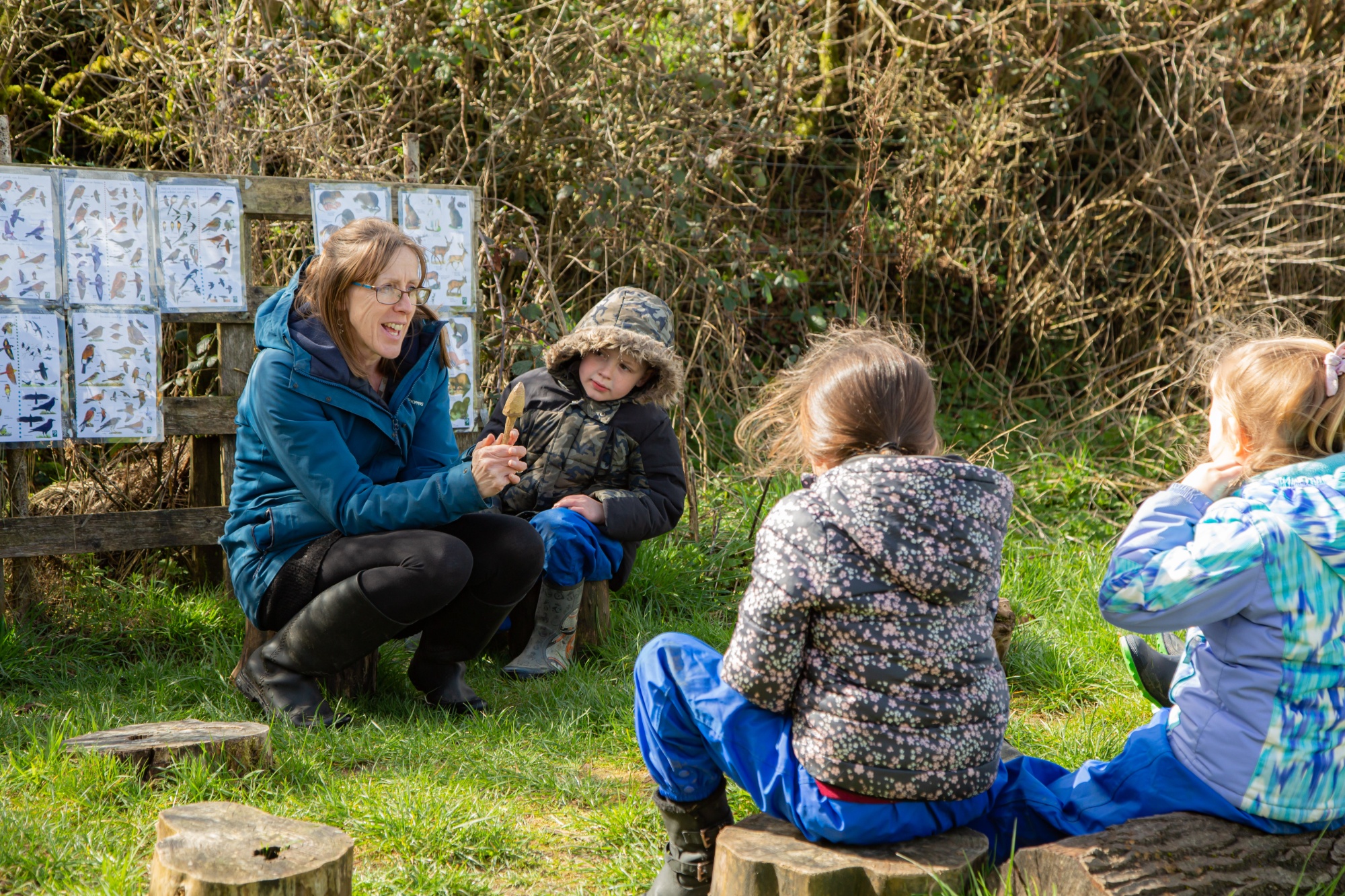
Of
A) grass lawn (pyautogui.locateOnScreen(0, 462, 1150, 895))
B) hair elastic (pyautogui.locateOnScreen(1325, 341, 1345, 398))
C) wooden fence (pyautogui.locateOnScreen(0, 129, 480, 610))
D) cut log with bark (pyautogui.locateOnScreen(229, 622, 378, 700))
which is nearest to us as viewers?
hair elastic (pyautogui.locateOnScreen(1325, 341, 1345, 398))

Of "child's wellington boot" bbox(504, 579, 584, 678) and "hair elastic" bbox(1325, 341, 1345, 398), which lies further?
"child's wellington boot" bbox(504, 579, 584, 678)

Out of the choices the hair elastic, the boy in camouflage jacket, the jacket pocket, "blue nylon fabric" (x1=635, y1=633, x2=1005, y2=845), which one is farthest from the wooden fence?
the hair elastic

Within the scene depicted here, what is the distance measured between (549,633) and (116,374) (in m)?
1.70

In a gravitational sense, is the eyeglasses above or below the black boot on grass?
above

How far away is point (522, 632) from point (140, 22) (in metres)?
3.19

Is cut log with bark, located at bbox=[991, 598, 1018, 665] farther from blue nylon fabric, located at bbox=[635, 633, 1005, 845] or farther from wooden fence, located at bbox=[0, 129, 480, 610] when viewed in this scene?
wooden fence, located at bbox=[0, 129, 480, 610]

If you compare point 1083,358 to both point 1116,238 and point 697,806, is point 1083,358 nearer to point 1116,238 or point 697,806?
point 1116,238

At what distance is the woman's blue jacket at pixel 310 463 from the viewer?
3098 mm

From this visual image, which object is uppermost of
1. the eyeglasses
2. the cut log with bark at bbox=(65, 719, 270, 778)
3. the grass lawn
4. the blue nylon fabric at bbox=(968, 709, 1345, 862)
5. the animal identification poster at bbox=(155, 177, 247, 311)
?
the animal identification poster at bbox=(155, 177, 247, 311)

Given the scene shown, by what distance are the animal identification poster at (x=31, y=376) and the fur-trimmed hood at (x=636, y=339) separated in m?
1.61

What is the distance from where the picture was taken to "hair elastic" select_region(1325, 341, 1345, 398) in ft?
6.63

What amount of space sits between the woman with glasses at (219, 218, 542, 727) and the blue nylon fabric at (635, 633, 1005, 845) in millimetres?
1073

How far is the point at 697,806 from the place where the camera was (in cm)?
217

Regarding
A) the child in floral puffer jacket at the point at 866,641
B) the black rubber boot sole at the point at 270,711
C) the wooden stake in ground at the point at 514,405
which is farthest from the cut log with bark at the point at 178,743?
the child in floral puffer jacket at the point at 866,641
